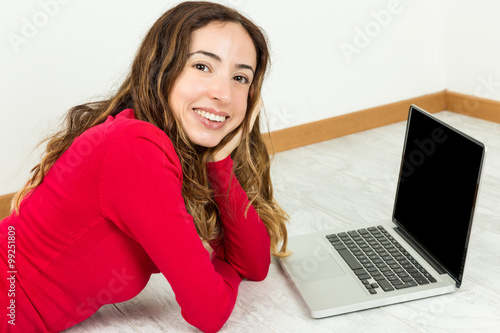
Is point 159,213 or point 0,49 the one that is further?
point 0,49

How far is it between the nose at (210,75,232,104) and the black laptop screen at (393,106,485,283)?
50cm

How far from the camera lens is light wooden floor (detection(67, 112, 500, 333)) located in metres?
1.33

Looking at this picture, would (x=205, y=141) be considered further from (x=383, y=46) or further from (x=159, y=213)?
(x=383, y=46)

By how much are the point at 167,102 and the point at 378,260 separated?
0.63 metres

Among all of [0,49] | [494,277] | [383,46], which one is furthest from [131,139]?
[383,46]

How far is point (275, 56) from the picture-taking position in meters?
2.76

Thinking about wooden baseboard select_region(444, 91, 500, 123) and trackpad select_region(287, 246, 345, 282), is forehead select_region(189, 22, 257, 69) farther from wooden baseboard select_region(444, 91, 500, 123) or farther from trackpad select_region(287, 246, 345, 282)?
wooden baseboard select_region(444, 91, 500, 123)

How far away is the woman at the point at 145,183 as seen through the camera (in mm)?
1169

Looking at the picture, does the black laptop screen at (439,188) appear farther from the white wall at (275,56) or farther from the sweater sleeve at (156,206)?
the white wall at (275,56)

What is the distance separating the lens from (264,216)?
158cm

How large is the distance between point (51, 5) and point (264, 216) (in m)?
1.26

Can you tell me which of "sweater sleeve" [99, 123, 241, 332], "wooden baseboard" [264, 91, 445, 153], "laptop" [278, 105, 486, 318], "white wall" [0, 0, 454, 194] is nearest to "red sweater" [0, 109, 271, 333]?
"sweater sleeve" [99, 123, 241, 332]

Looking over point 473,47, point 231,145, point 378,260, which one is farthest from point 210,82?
point 473,47

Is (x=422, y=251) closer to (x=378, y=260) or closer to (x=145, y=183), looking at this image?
(x=378, y=260)
